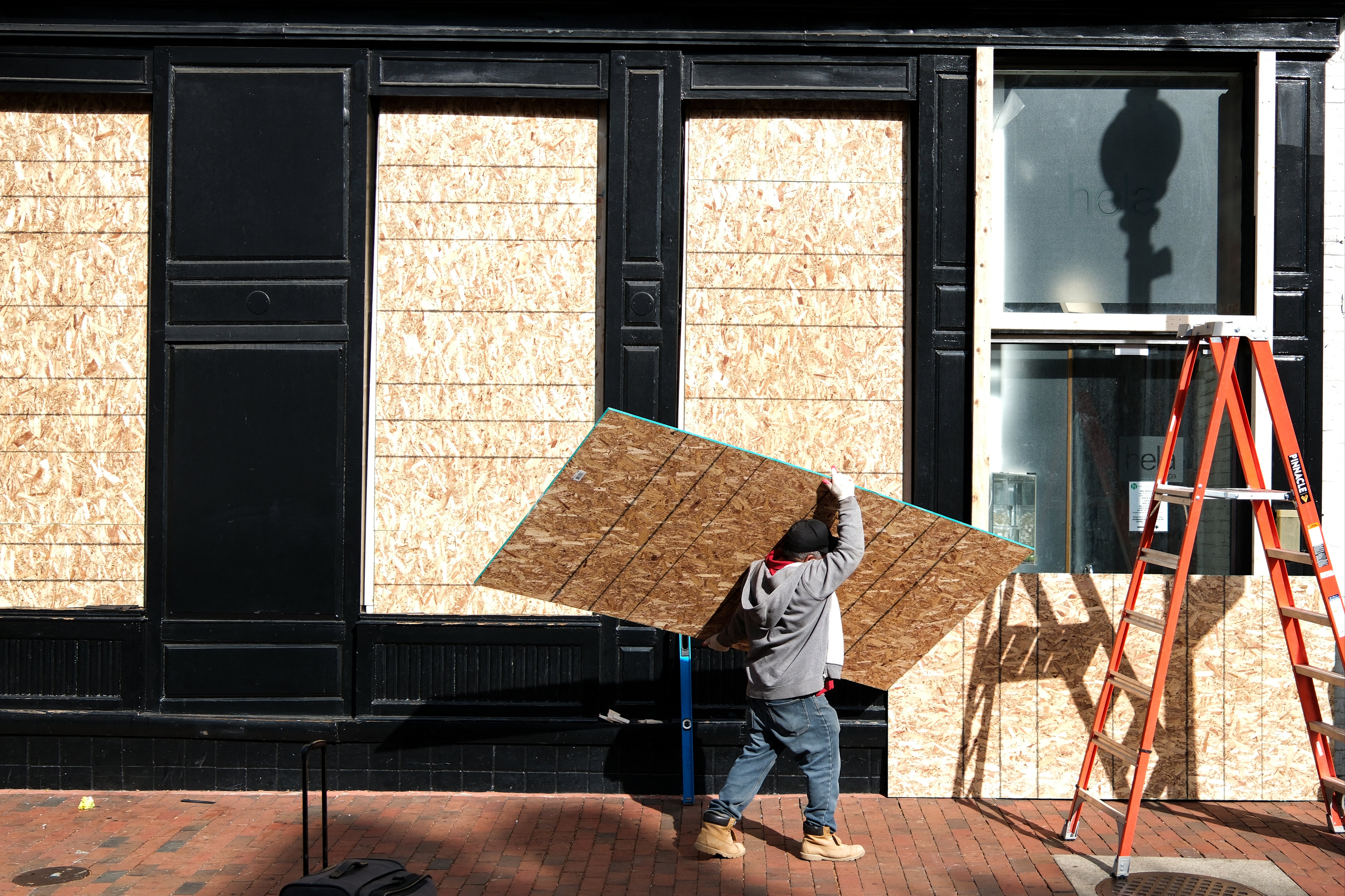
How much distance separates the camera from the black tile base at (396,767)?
7.02m

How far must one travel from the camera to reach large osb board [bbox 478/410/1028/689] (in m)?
5.35

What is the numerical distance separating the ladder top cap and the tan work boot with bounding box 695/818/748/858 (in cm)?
350

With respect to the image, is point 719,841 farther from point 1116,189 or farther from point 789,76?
point 1116,189

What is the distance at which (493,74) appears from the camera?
23.9ft

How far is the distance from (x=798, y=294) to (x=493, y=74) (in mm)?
2385

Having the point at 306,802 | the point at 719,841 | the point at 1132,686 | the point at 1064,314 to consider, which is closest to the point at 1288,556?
the point at 1132,686

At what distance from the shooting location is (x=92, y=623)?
725cm

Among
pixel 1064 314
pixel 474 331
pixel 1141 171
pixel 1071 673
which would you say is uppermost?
pixel 1141 171

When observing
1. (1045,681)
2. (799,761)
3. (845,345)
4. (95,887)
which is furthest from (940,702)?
(95,887)

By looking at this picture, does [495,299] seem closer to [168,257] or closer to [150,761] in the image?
[168,257]

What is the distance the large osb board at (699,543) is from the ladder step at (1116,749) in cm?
103

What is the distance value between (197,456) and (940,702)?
4868 mm

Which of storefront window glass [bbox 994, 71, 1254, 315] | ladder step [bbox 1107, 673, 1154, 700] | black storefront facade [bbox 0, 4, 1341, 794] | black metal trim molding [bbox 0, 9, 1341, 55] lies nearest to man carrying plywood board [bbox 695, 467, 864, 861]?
black storefront facade [bbox 0, 4, 1341, 794]

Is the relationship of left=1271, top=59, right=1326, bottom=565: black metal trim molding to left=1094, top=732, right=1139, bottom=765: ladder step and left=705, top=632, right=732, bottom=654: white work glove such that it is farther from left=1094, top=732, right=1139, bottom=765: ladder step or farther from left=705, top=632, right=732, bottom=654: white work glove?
left=705, top=632, right=732, bottom=654: white work glove
